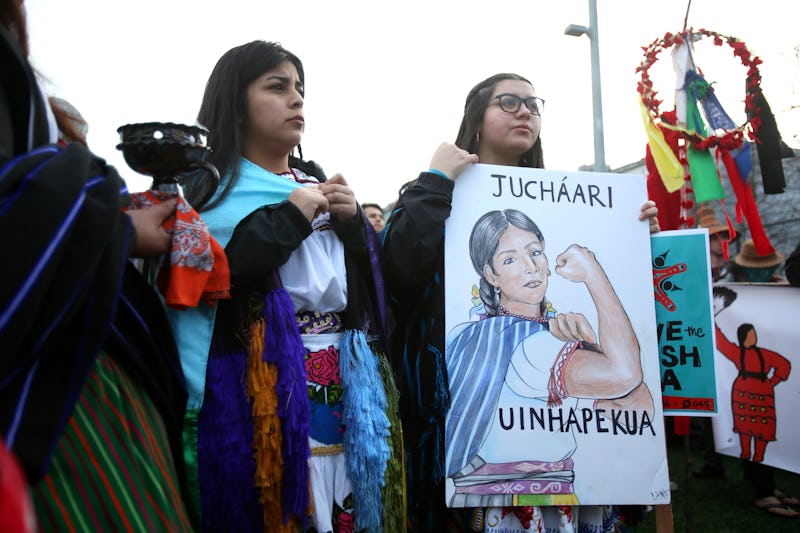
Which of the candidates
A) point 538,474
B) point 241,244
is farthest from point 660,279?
point 241,244

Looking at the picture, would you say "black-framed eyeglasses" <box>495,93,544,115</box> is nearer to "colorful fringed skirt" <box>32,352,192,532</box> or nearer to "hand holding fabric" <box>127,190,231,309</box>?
"hand holding fabric" <box>127,190,231,309</box>

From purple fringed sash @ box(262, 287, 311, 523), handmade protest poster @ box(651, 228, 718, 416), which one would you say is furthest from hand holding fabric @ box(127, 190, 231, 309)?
handmade protest poster @ box(651, 228, 718, 416)

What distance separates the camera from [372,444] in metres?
1.91

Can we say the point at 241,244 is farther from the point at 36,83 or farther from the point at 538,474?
the point at 538,474

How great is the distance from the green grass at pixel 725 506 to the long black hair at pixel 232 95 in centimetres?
265

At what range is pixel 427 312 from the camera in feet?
7.83

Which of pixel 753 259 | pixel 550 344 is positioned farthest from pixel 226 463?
pixel 753 259

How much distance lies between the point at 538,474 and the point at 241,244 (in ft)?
3.93

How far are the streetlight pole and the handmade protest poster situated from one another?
3756 millimetres

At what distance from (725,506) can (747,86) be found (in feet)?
8.93

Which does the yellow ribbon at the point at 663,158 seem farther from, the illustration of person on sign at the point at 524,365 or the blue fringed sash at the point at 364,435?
the blue fringed sash at the point at 364,435

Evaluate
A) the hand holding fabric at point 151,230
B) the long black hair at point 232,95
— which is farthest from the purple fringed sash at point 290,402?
the long black hair at point 232,95

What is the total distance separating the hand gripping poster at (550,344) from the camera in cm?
214

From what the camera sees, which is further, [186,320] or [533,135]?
[533,135]
